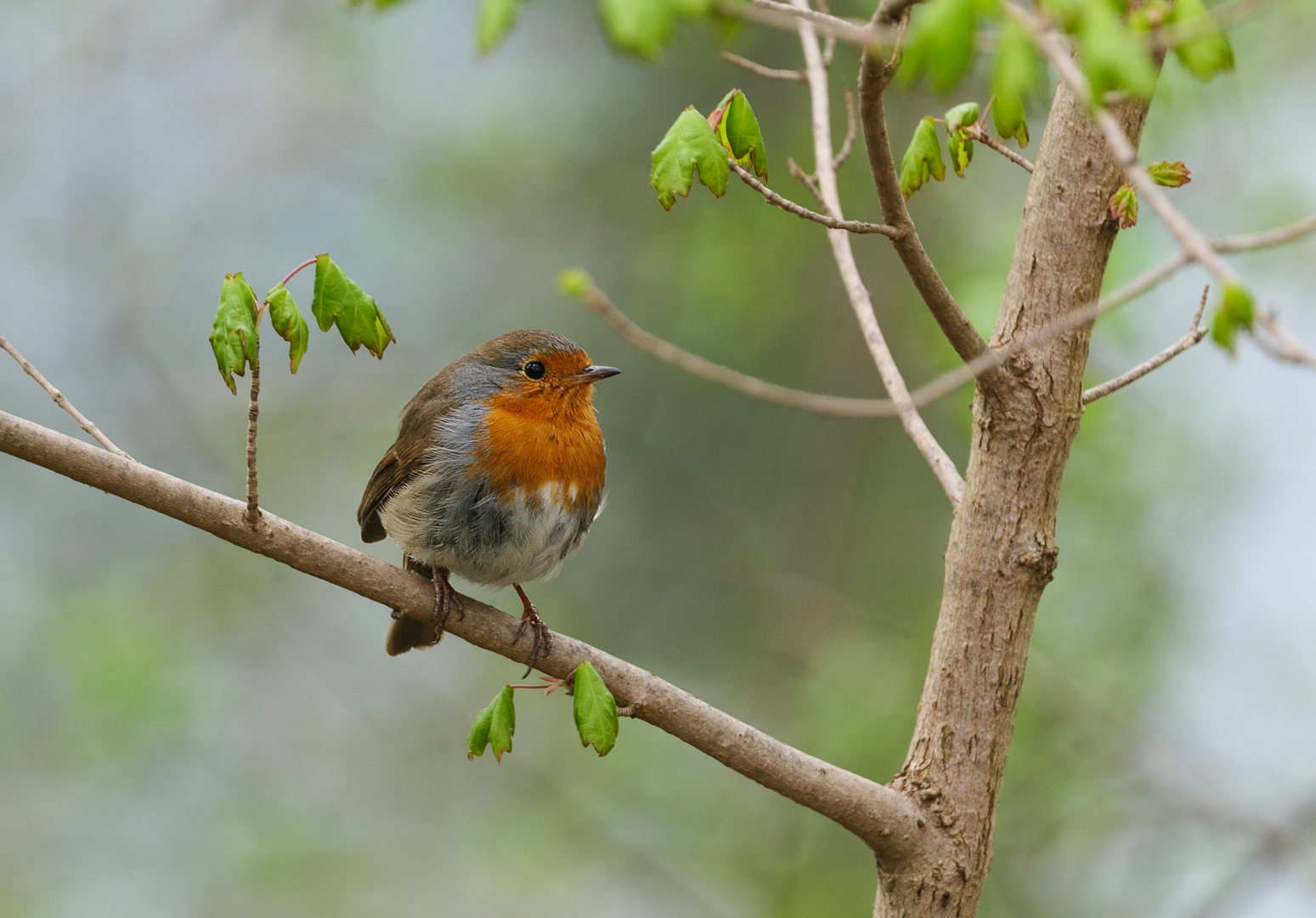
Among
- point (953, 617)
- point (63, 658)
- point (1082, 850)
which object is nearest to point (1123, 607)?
point (1082, 850)

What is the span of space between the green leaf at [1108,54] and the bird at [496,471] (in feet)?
7.61

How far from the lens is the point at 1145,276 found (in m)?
1.58

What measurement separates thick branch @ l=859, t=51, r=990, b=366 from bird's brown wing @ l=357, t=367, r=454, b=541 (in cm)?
185

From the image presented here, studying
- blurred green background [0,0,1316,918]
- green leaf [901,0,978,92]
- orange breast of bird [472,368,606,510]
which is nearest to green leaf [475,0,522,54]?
green leaf [901,0,978,92]

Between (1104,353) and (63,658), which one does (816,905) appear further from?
(63,658)

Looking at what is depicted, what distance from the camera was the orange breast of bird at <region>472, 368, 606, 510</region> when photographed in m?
3.71

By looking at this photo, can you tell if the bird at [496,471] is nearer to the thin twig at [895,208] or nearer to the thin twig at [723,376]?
the thin twig at [895,208]

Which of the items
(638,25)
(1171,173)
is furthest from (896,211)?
(638,25)

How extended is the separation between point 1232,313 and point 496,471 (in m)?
2.60

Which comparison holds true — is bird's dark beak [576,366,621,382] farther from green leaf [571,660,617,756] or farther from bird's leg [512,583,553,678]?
green leaf [571,660,617,756]

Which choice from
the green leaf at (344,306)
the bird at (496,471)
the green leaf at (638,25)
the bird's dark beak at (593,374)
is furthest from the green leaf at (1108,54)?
the bird's dark beak at (593,374)

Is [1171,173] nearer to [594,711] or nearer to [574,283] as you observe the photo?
[574,283]

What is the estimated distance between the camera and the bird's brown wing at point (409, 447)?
3.81 metres

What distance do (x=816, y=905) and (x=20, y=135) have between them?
7.25m
